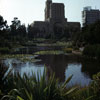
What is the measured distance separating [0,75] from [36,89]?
1570 millimetres

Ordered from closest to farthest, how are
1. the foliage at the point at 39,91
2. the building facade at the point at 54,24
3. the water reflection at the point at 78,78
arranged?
the foliage at the point at 39,91 < the water reflection at the point at 78,78 < the building facade at the point at 54,24

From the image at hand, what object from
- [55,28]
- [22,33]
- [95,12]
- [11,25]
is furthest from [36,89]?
[95,12]

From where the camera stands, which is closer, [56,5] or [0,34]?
[0,34]

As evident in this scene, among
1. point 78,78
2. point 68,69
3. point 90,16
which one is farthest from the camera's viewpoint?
point 90,16

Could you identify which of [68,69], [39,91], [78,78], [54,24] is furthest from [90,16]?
[39,91]

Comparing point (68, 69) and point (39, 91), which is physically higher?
point (39, 91)

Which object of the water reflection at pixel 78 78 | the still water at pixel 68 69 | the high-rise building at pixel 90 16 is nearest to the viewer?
the water reflection at pixel 78 78

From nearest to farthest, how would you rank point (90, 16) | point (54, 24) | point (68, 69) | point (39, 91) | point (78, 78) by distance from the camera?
1. point (39, 91)
2. point (78, 78)
3. point (68, 69)
4. point (54, 24)
5. point (90, 16)

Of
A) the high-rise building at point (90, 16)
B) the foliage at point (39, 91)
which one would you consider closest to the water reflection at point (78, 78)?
the foliage at point (39, 91)

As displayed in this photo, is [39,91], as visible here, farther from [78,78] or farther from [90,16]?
[90,16]

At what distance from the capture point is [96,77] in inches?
151

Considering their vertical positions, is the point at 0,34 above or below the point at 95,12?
below

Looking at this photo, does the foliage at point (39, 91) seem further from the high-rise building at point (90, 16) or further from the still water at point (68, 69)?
the high-rise building at point (90, 16)

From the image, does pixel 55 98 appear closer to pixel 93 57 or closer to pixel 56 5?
pixel 93 57
